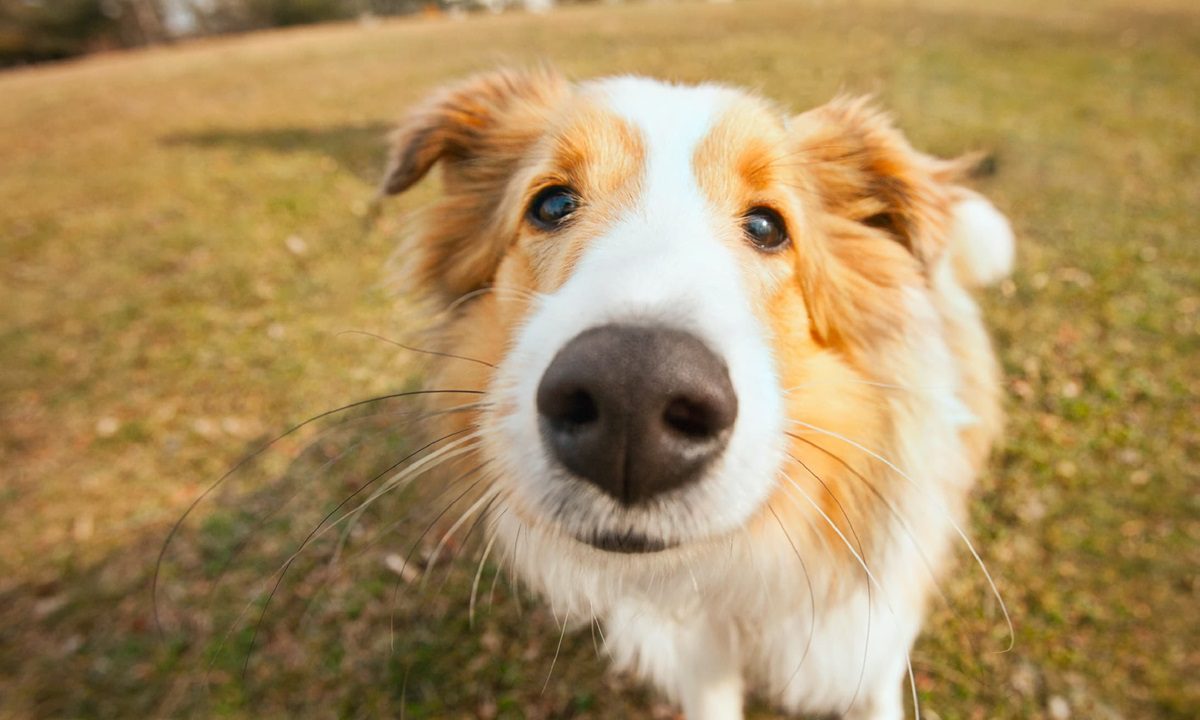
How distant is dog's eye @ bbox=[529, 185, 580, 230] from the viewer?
204 centimetres

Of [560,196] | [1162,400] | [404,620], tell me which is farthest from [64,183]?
[1162,400]

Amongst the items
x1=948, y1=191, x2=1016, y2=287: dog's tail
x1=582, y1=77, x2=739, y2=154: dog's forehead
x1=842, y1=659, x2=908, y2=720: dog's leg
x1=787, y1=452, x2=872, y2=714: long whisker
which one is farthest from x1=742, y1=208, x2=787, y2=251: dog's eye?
x1=948, y1=191, x2=1016, y2=287: dog's tail

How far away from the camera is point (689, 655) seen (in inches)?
94.7

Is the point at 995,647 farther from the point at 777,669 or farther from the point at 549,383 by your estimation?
the point at 549,383

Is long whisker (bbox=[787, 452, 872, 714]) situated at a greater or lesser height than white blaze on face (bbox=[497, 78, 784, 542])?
lesser

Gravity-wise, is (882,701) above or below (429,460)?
below

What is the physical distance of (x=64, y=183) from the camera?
982 cm

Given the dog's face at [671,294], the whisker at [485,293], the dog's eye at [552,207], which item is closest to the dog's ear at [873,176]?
the dog's face at [671,294]

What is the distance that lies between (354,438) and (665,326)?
3.77 meters

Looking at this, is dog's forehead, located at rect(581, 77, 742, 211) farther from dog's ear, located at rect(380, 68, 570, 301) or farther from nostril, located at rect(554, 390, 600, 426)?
nostril, located at rect(554, 390, 600, 426)

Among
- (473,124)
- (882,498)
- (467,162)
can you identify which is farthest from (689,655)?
(473,124)

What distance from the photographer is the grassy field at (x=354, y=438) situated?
121 inches

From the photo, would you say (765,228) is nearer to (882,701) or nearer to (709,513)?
(709,513)

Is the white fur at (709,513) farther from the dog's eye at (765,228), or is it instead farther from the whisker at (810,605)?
the dog's eye at (765,228)
